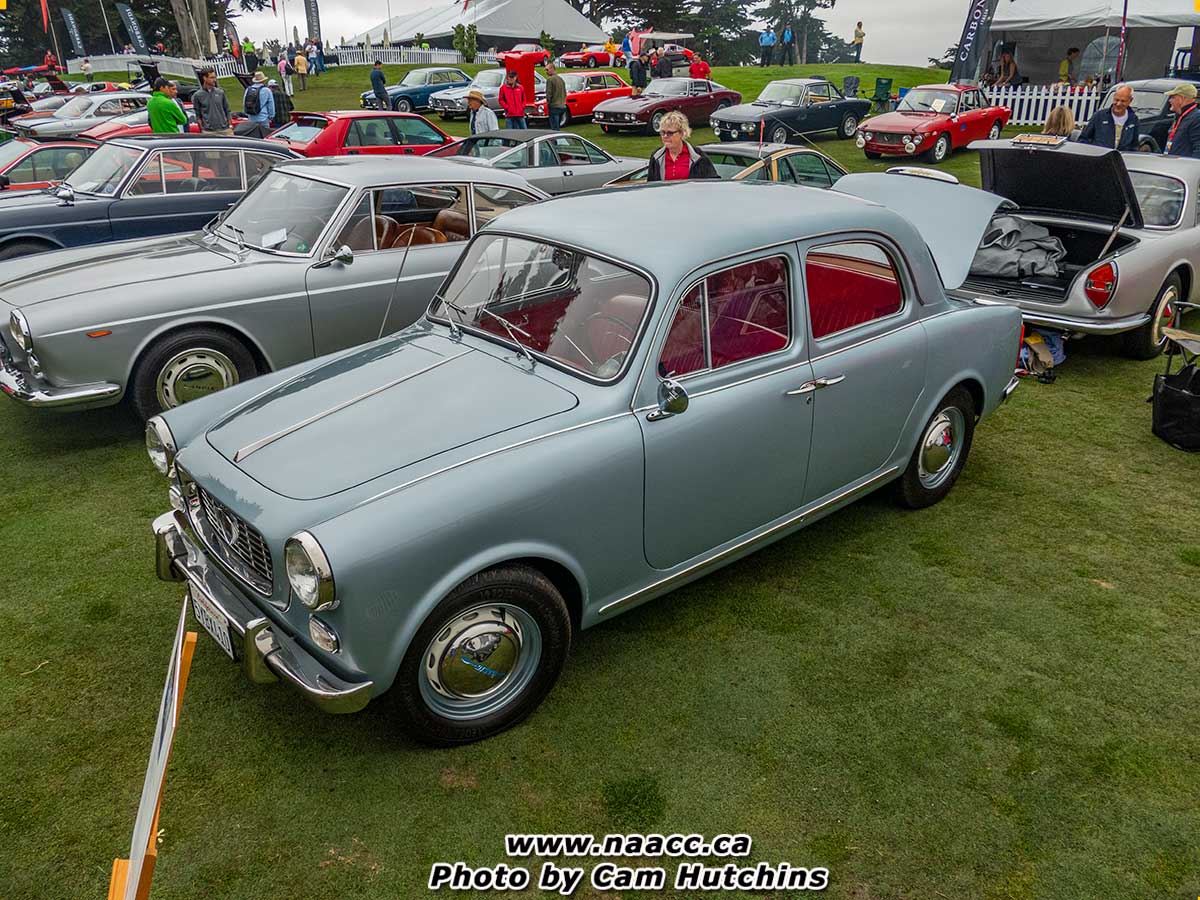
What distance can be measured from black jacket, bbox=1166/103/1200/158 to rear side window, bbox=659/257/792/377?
7.91 m

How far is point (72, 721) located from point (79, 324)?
277 cm

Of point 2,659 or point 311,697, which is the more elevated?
point 311,697

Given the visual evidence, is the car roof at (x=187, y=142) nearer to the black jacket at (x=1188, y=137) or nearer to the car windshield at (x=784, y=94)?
the black jacket at (x=1188, y=137)

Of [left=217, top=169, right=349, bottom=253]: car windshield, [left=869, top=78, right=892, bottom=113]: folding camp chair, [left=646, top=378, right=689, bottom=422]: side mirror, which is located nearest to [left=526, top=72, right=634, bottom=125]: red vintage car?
[left=869, top=78, right=892, bottom=113]: folding camp chair

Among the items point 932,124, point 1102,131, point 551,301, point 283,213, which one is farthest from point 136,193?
point 932,124

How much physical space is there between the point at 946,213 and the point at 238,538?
431 centimetres

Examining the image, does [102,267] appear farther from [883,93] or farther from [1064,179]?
[883,93]

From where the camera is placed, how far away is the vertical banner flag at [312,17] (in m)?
45.0

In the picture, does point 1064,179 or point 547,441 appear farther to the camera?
point 1064,179

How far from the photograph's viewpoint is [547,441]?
324 centimetres

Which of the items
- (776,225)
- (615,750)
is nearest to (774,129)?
(776,225)

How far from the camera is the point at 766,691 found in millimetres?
3652

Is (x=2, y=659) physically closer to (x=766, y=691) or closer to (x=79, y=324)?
(x=79, y=324)

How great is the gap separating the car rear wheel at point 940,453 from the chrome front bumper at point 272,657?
10.6 feet
